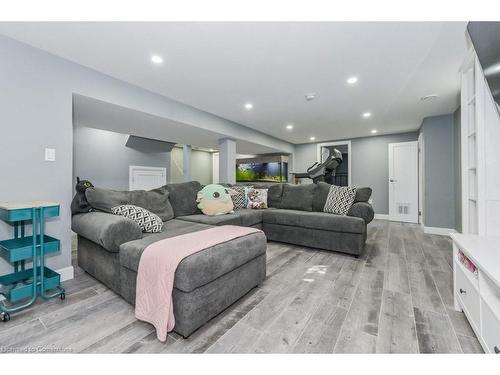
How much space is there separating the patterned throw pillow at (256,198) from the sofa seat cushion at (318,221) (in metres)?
0.33

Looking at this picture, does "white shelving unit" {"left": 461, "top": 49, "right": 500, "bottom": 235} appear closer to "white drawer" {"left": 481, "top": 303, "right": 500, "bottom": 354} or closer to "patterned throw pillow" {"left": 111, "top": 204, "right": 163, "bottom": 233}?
"white drawer" {"left": 481, "top": 303, "right": 500, "bottom": 354}

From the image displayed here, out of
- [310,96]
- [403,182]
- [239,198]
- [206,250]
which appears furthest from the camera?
[403,182]

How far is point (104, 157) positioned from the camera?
4.61m

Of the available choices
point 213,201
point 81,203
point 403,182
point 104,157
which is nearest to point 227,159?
point 213,201

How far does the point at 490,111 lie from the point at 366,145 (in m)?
4.54

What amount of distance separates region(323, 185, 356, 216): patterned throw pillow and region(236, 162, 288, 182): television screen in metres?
3.63

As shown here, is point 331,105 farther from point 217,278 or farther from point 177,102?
point 217,278

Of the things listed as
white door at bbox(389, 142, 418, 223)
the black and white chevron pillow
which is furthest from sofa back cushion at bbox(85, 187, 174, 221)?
white door at bbox(389, 142, 418, 223)

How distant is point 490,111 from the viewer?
5.51ft

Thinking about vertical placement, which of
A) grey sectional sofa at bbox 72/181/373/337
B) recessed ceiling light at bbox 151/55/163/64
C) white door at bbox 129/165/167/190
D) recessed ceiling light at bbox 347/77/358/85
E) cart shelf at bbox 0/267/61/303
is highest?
recessed ceiling light at bbox 347/77/358/85

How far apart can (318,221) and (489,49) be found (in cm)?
220

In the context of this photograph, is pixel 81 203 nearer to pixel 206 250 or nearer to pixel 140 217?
pixel 140 217

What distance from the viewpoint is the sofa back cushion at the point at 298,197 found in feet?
12.1

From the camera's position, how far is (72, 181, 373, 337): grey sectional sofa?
4.41ft
